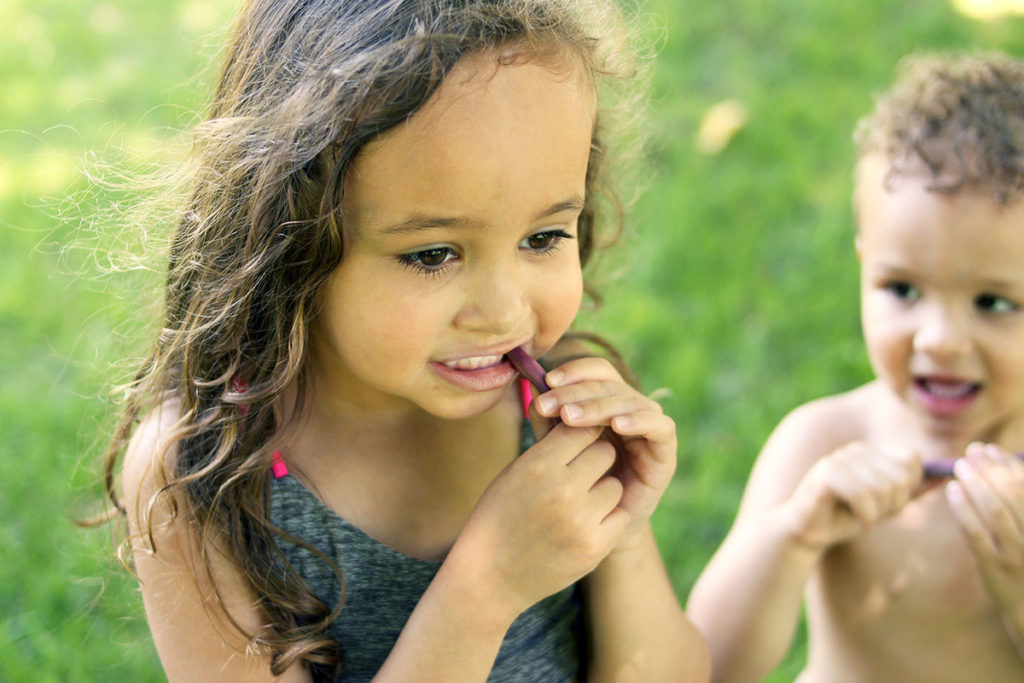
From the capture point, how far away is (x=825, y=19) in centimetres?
438

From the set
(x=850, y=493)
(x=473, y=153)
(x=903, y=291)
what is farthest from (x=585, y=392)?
(x=903, y=291)

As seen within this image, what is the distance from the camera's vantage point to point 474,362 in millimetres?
1418

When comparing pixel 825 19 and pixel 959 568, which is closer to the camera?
pixel 959 568

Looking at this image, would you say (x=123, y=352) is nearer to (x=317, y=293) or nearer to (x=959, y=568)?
(x=317, y=293)

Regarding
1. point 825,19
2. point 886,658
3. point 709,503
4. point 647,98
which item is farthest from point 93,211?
point 825,19

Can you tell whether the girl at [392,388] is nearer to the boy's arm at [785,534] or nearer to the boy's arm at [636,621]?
the boy's arm at [636,621]

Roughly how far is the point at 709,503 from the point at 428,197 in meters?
1.72

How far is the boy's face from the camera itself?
5.59ft

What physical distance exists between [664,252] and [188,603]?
225 centimetres

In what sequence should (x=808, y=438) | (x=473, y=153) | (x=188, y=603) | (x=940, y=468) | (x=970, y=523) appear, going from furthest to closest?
1. (x=808, y=438)
2. (x=940, y=468)
3. (x=970, y=523)
4. (x=188, y=603)
5. (x=473, y=153)

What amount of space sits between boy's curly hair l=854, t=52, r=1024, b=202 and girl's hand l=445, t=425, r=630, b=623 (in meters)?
0.79

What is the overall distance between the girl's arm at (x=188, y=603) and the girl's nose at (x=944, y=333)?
113 cm

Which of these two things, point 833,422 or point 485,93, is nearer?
point 485,93

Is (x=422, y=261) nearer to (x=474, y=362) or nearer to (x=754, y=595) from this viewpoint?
(x=474, y=362)
